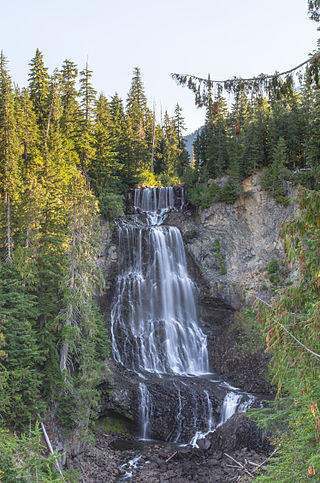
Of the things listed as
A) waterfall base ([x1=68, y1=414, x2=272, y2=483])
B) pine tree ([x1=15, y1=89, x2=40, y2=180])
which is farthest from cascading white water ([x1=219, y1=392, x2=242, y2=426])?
pine tree ([x1=15, y1=89, x2=40, y2=180])

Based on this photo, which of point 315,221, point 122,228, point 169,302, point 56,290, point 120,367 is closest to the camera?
point 315,221

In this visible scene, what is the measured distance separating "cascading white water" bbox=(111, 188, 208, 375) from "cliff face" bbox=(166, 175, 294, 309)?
5.36 feet

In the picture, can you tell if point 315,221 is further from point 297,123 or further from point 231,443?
point 297,123

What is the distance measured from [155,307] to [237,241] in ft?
27.4

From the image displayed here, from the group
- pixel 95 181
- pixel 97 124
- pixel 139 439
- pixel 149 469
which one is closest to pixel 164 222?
pixel 95 181

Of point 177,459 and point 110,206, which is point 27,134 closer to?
point 110,206

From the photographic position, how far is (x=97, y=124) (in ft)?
98.9

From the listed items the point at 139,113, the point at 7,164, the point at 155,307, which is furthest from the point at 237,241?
the point at 139,113

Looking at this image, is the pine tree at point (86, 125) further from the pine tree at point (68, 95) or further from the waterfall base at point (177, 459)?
the waterfall base at point (177, 459)

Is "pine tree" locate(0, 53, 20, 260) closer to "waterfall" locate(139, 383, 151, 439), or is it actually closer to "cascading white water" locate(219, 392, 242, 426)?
"waterfall" locate(139, 383, 151, 439)

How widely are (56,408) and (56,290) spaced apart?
5112 mm

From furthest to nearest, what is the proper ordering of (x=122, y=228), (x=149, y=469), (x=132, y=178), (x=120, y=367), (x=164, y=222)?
(x=132, y=178), (x=164, y=222), (x=122, y=228), (x=120, y=367), (x=149, y=469)

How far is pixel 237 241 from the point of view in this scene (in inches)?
1061

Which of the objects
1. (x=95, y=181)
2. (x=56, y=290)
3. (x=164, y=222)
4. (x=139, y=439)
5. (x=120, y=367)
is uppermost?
(x=95, y=181)
